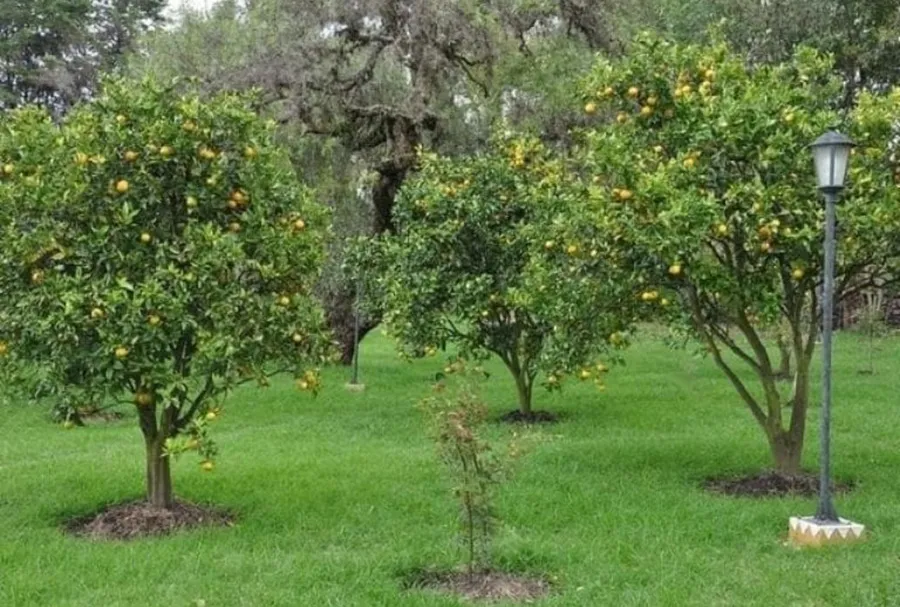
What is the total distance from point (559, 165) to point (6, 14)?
19.5 metres

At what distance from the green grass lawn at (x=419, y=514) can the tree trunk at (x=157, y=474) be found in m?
0.50

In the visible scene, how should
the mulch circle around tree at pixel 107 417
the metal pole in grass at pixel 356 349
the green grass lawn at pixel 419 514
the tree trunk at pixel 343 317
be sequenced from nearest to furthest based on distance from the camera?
the green grass lawn at pixel 419 514
the mulch circle around tree at pixel 107 417
the metal pole in grass at pixel 356 349
the tree trunk at pixel 343 317

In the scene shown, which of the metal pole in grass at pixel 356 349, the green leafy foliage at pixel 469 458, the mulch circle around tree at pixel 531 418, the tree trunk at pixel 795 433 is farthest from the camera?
the metal pole in grass at pixel 356 349

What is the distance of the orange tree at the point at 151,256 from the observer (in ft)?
19.8

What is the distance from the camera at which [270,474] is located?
8.27m

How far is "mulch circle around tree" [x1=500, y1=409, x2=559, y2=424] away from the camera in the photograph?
11.2 m

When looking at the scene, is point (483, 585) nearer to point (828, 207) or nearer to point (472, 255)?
point (828, 207)

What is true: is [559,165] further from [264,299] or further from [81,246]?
[81,246]

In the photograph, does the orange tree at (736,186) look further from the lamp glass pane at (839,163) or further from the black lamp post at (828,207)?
the lamp glass pane at (839,163)

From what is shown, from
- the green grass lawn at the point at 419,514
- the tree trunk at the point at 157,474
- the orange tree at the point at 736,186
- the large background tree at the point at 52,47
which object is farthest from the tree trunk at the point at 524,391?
the large background tree at the point at 52,47

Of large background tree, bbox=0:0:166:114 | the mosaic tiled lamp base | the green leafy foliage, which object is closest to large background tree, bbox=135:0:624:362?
the mosaic tiled lamp base

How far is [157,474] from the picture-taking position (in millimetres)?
6754

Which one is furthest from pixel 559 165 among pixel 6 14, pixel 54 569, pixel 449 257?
pixel 6 14

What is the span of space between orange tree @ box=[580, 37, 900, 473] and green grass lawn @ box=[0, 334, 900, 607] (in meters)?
1.33
